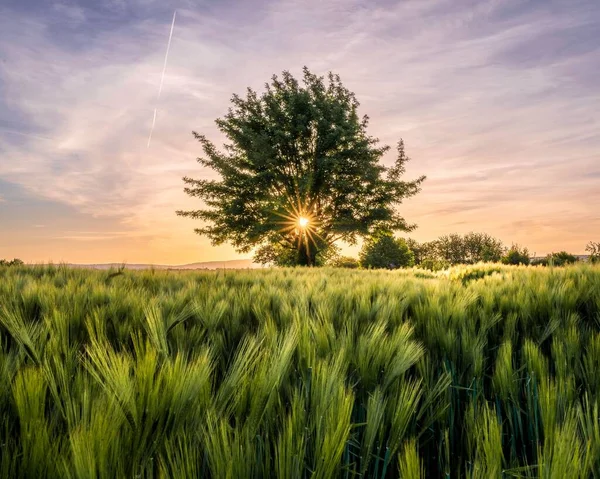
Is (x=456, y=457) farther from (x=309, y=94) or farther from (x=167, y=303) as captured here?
(x=309, y=94)

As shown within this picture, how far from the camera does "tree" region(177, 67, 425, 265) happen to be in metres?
24.8

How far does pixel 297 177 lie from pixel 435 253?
33.2 metres

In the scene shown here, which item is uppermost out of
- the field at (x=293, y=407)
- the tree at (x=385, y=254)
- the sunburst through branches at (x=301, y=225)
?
the sunburst through branches at (x=301, y=225)

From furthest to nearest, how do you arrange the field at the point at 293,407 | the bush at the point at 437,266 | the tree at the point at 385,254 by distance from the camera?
the tree at the point at 385,254 < the bush at the point at 437,266 < the field at the point at 293,407

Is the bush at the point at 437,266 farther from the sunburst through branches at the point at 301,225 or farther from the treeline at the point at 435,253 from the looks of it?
the sunburst through branches at the point at 301,225

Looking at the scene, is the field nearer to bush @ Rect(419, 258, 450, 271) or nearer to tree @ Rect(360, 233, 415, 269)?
bush @ Rect(419, 258, 450, 271)

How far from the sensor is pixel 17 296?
6.93 ft

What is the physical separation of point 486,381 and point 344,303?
2.43 feet

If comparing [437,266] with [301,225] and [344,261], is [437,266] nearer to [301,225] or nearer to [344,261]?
[301,225]

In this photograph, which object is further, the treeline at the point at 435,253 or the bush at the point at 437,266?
the treeline at the point at 435,253

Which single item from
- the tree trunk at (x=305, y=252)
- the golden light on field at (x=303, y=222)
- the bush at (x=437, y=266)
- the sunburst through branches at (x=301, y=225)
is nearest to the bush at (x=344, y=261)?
the tree trunk at (x=305, y=252)

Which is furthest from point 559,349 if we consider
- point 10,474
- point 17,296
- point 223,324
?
point 17,296

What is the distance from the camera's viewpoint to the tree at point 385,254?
127ft

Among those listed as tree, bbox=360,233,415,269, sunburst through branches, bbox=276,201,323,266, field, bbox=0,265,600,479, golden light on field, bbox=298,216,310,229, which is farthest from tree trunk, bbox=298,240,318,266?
field, bbox=0,265,600,479
